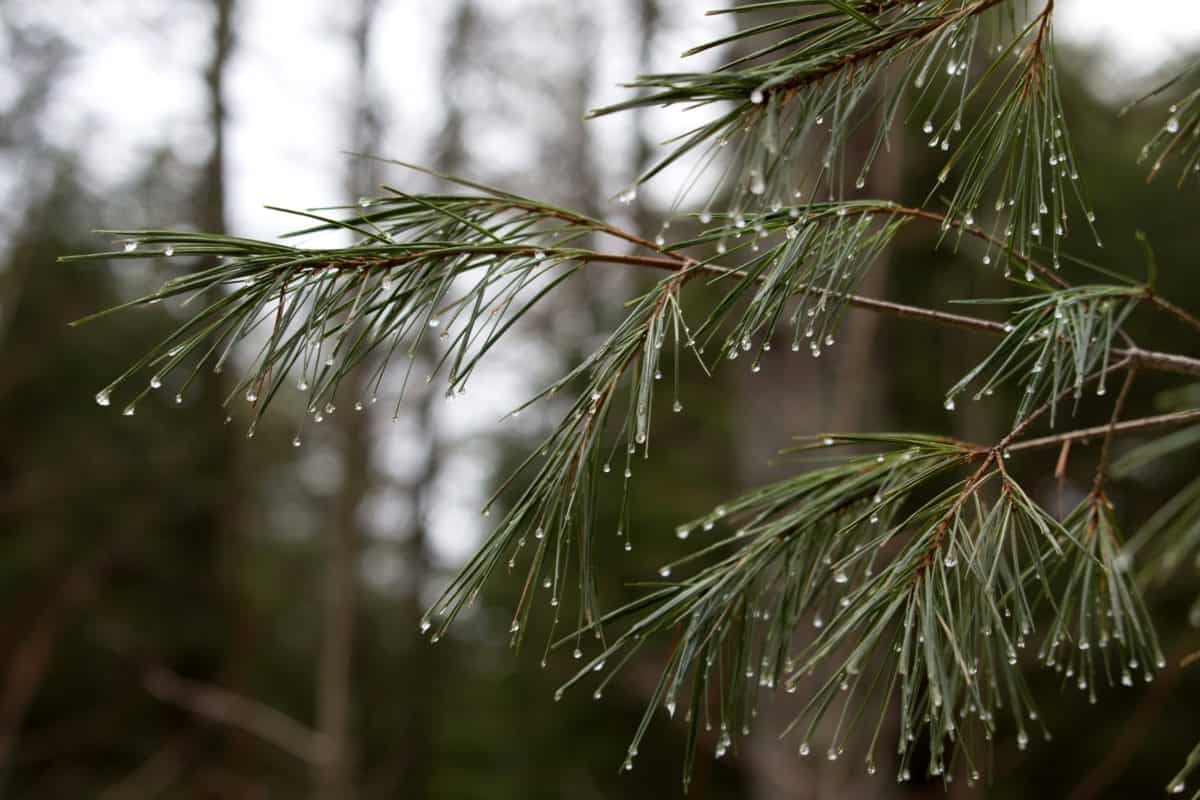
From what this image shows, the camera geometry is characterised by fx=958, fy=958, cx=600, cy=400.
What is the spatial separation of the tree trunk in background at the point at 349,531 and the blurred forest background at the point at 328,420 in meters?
0.01

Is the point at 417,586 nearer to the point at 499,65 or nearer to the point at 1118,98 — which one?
the point at 499,65

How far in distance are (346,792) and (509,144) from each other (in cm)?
340

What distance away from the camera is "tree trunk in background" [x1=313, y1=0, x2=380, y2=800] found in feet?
13.2

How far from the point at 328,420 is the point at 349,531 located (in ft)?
1.89

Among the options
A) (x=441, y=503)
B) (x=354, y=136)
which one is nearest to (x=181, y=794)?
(x=441, y=503)

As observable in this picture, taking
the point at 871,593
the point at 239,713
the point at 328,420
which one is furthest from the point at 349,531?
the point at 871,593

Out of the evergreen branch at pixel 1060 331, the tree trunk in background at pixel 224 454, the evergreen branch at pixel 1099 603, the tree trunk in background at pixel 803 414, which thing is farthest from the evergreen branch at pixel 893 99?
the tree trunk in background at pixel 224 454

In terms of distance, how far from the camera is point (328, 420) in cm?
448

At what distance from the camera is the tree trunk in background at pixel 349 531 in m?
4.02

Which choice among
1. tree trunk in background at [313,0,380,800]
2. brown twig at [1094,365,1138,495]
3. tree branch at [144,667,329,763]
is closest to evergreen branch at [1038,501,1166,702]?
brown twig at [1094,365,1138,495]

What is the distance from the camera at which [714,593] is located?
38.3 inches

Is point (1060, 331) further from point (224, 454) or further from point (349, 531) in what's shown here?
point (224, 454)

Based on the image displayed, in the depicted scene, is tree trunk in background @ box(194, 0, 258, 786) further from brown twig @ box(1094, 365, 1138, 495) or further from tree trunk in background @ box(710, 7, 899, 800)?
brown twig @ box(1094, 365, 1138, 495)

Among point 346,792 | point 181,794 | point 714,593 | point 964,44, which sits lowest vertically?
point 181,794
